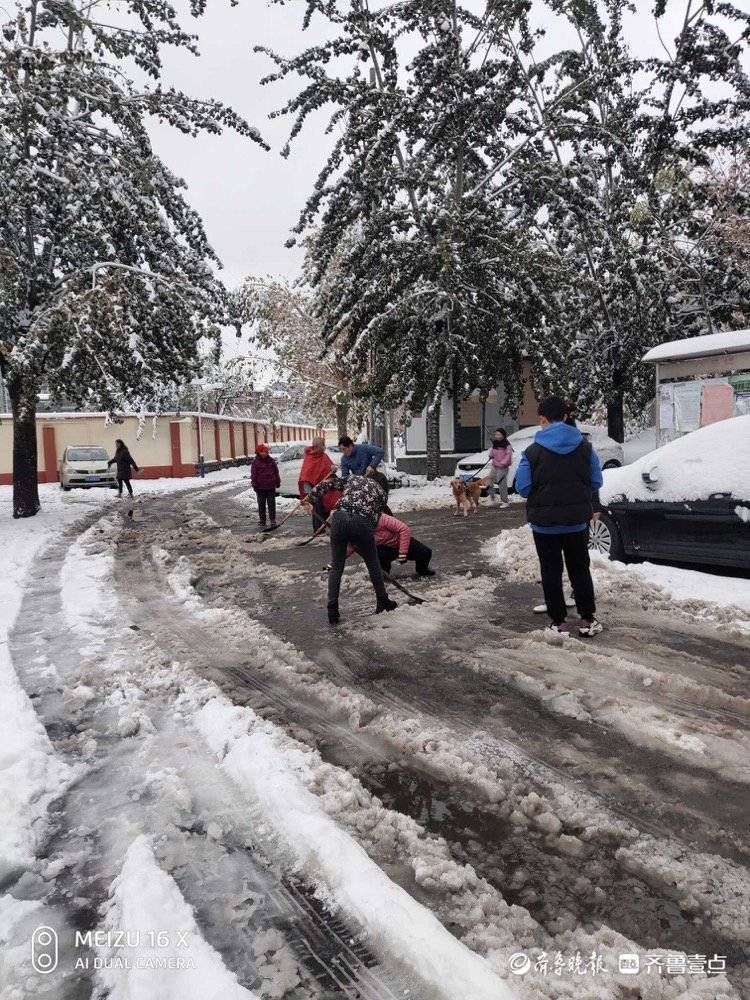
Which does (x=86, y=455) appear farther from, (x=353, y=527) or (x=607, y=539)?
(x=607, y=539)

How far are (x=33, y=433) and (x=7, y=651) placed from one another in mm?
11945

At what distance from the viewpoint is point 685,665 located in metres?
4.60

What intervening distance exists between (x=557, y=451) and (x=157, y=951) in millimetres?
4164

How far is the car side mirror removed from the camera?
7.27 meters

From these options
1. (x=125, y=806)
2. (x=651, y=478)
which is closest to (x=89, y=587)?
(x=125, y=806)

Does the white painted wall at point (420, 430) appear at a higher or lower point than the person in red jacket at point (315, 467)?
higher

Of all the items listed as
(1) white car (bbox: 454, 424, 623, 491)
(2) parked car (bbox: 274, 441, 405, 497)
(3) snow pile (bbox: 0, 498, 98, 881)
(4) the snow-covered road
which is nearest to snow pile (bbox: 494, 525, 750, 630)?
(4) the snow-covered road

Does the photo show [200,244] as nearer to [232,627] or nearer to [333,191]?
[333,191]

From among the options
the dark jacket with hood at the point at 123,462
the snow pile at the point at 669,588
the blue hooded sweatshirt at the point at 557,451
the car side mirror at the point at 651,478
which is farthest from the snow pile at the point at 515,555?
the dark jacket with hood at the point at 123,462

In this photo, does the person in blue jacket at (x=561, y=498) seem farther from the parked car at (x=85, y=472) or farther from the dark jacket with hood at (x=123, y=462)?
the parked car at (x=85, y=472)

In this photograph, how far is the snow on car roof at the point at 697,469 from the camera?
6.59m

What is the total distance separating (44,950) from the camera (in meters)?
2.21

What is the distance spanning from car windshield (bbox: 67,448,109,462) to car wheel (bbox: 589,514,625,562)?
22947 millimetres

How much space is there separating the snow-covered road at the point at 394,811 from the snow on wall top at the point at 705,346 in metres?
7.84
